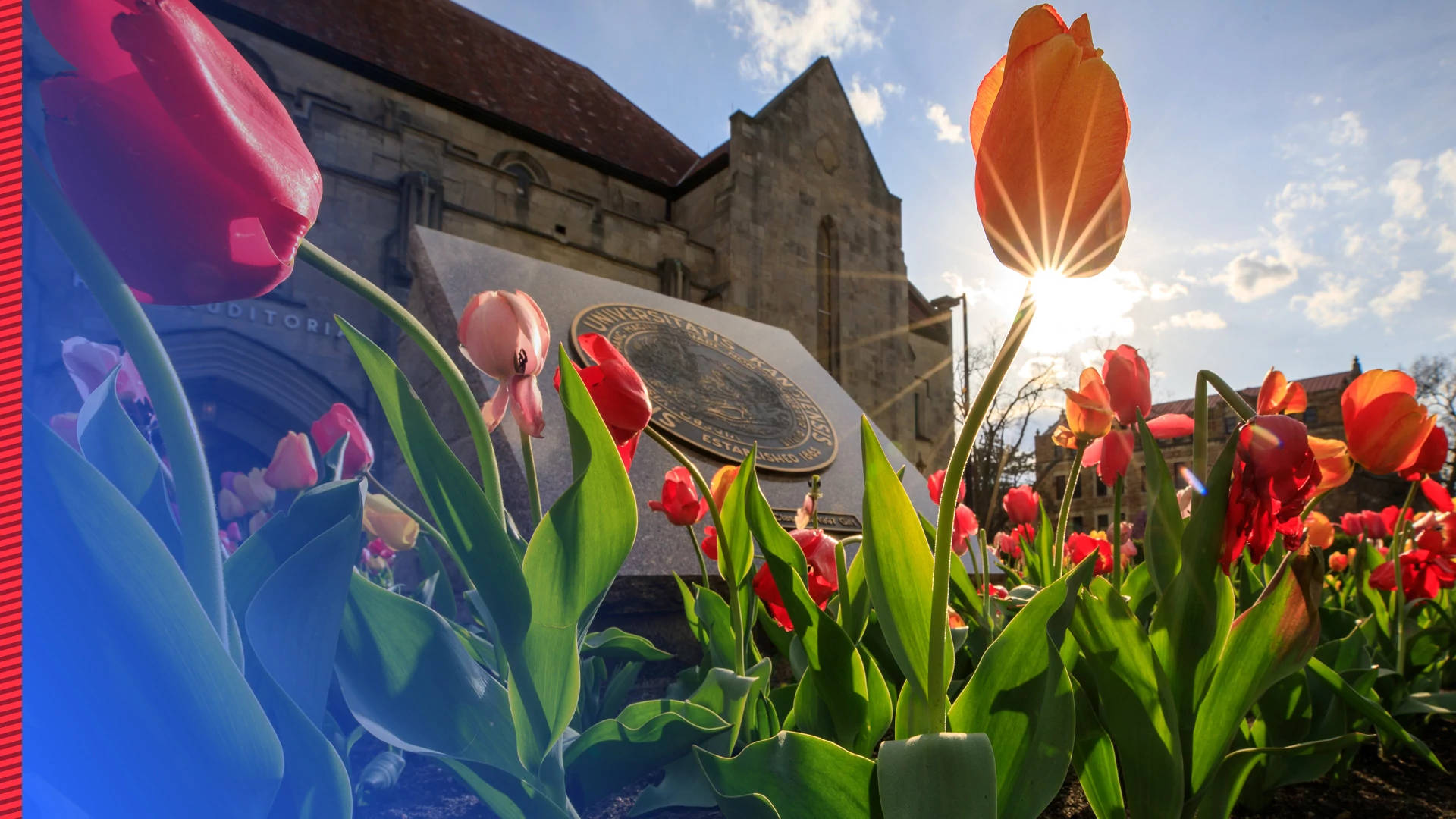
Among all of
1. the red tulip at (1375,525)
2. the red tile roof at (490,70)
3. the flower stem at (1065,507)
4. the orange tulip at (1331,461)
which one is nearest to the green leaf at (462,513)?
the flower stem at (1065,507)

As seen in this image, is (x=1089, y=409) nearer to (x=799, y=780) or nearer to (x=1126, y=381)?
(x=1126, y=381)

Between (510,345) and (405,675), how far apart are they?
0.93ft

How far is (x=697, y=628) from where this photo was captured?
3.71 feet

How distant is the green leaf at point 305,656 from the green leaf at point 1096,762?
2.13 feet

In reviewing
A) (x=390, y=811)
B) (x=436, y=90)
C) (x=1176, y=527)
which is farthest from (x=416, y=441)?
(x=436, y=90)

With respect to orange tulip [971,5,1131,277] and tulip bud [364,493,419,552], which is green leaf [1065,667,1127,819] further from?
A: tulip bud [364,493,419,552]

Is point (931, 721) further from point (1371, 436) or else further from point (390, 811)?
point (390, 811)

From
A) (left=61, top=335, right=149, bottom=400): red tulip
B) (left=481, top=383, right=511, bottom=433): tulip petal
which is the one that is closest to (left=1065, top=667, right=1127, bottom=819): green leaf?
(left=481, top=383, right=511, bottom=433): tulip petal

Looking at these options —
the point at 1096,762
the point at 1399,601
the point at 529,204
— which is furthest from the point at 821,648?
the point at 529,204

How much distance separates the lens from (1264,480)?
2.03ft

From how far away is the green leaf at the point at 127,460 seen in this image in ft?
1.62

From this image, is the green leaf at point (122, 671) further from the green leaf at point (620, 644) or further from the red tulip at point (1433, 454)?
the red tulip at point (1433, 454)

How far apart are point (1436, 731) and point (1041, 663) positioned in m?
2.11

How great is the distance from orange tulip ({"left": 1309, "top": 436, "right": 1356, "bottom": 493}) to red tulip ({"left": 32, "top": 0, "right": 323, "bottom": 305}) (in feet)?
3.27
